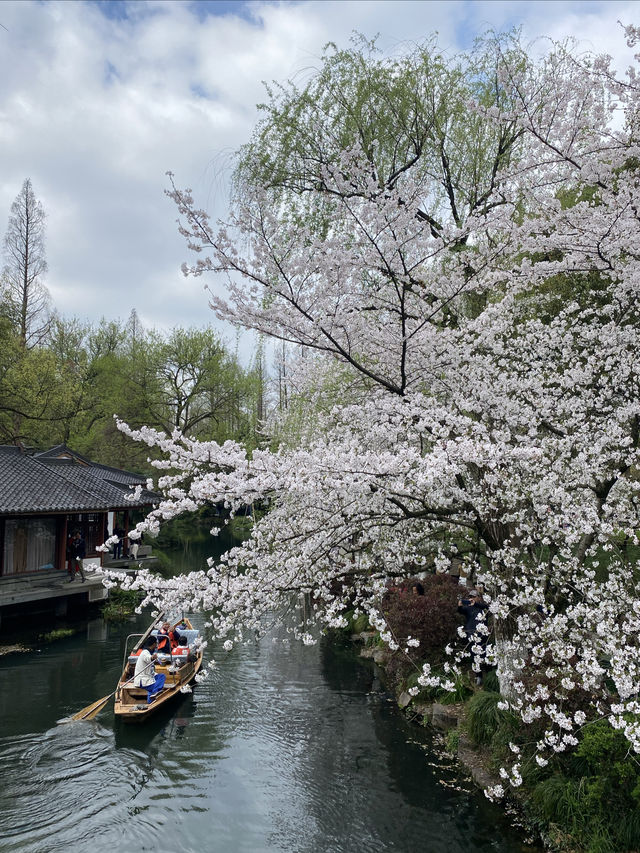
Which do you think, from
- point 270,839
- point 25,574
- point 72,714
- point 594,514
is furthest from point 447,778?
point 25,574

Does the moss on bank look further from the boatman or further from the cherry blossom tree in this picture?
the boatman

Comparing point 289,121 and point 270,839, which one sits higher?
point 289,121

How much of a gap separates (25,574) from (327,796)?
12.0 m

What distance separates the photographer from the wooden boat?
9109mm

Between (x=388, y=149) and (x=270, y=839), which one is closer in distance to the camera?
(x=270, y=839)

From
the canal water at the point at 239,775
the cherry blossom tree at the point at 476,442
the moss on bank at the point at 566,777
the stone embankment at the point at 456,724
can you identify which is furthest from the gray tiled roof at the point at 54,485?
the moss on bank at the point at 566,777

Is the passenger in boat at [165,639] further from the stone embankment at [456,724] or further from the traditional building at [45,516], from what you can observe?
the stone embankment at [456,724]

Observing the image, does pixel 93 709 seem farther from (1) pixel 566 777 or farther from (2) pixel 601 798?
(2) pixel 601 798

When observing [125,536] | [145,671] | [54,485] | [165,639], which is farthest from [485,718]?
[125,536]

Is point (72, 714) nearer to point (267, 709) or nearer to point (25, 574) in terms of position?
point (267, 709)

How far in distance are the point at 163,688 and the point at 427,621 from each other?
A: 4932mm

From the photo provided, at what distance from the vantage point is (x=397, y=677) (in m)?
10.7

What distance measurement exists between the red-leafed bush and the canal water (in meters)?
1.21

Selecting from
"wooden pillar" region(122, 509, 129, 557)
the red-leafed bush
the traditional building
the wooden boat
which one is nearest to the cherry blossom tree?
the red-leafed bush
